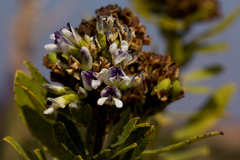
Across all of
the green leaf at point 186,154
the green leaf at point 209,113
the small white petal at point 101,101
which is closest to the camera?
the small white petal at point 101,101

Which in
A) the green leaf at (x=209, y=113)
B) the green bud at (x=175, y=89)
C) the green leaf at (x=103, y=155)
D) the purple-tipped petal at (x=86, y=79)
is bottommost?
the green leaf at (x=209, y=113)

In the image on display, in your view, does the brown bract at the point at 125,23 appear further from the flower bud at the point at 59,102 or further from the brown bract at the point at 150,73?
the flower bud at the point at 59,102

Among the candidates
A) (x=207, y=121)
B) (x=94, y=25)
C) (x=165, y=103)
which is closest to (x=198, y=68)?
(x=207, y=121)

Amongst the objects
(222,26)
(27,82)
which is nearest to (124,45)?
(27,82)

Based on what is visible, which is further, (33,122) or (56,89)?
(33,122)

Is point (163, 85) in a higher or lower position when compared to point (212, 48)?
lower

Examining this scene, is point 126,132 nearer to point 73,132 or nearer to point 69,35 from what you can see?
point 73,132

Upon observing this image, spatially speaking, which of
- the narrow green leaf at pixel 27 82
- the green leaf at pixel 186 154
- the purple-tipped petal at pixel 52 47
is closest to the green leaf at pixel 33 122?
the narrow green leaf at pixel 27 82
